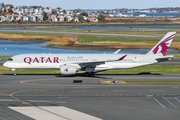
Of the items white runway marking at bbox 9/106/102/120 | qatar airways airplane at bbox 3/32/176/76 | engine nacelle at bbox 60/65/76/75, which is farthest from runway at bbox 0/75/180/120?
qatar airways airplane at bbox 3/32/176/76

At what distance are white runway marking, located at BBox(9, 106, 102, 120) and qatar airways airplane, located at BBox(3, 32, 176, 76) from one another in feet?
69.4

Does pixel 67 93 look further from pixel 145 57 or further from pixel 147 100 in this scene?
pixel 145 57

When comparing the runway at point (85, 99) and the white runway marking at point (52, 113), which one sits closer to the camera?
the white runway marking at point (52, 113)

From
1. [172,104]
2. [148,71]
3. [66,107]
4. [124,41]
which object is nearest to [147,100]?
[172,104]

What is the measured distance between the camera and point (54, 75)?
65.8m

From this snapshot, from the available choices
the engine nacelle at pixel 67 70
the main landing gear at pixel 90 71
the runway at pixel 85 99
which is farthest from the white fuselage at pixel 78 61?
the runway at pixel 85 99

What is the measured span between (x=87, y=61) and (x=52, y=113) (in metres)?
25.2

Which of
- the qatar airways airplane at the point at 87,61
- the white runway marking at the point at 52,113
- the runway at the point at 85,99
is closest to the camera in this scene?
the white runway marking at the point at 52,113

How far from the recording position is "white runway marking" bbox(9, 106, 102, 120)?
38.2 meters

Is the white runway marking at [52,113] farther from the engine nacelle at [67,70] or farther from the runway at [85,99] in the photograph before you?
the engine nacelle at [67,70]

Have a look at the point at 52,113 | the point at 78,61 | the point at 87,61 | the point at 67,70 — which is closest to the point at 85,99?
the point at 52,113

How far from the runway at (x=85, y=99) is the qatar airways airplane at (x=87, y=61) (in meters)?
2.31

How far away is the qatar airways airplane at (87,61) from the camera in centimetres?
6375

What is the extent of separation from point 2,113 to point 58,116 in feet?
15.8
